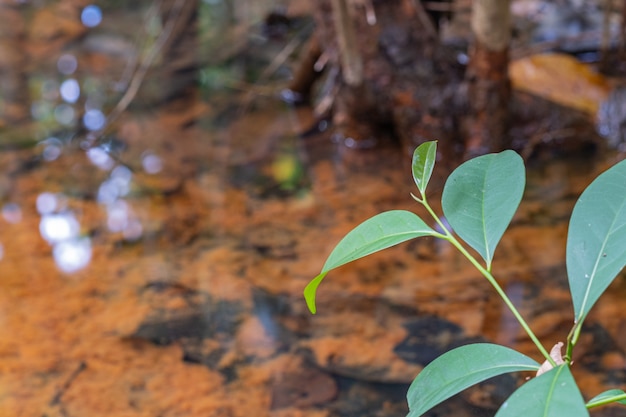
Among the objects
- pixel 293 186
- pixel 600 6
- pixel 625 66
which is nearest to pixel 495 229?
pixel 293 186

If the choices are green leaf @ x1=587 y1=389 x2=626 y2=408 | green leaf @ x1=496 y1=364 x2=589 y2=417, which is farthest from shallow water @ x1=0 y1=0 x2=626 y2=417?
green leaf @ x1=496 y1=364 x2=589 y2=417

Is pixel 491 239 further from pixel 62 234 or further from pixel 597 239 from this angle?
pixel 62 234

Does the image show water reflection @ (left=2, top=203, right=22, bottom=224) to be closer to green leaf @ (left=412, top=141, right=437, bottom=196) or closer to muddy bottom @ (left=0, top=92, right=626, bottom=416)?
muddy bottom @ (left=0, top=92, right=626, bottom=416)

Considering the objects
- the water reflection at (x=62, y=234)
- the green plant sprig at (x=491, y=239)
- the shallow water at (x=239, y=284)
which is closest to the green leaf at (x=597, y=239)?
the green plant sprig at (x=491, y=239)

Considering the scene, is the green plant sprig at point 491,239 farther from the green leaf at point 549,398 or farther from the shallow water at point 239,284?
the shallow water at point 239,284

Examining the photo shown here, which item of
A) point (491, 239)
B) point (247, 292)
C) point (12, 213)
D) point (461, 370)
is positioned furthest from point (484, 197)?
point (12, 213)
